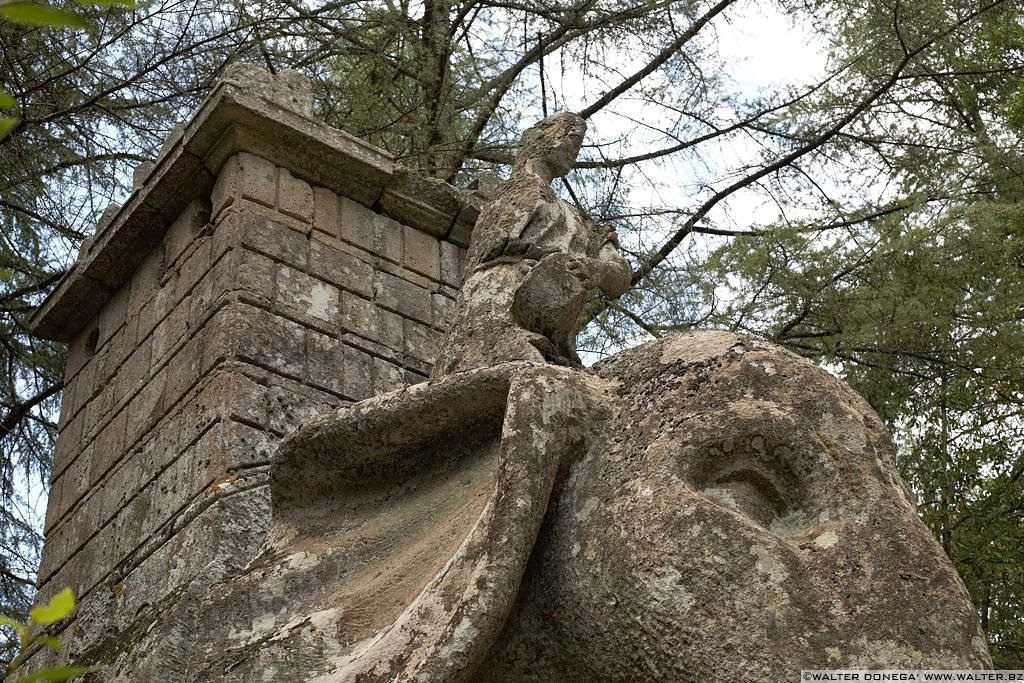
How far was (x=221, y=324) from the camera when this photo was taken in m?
3.60

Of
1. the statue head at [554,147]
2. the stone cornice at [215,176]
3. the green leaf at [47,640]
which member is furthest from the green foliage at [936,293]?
the green leaf at [47,640]

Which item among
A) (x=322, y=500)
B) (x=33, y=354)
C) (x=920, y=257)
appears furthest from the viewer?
(x=33, y=354)

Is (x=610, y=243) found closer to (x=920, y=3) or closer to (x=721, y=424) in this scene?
(x=721, y=424)

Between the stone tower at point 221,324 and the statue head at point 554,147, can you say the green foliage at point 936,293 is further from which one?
the statue head at point 554,147

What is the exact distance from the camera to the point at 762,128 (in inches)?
252

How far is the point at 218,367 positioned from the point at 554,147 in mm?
1374

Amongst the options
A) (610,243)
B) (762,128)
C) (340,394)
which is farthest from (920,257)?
(610,243)

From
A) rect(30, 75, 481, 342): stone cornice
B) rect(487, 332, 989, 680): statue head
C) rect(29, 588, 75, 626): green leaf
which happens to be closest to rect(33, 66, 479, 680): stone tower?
rect(30, 75, 481, 342): stone cornice

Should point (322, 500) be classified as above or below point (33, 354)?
below

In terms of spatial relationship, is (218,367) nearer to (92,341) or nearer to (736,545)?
(92,341)

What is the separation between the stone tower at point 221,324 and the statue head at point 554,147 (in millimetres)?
1188

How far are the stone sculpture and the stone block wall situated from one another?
1.11m

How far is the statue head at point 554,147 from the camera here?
260 cm

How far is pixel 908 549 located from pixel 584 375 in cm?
55
